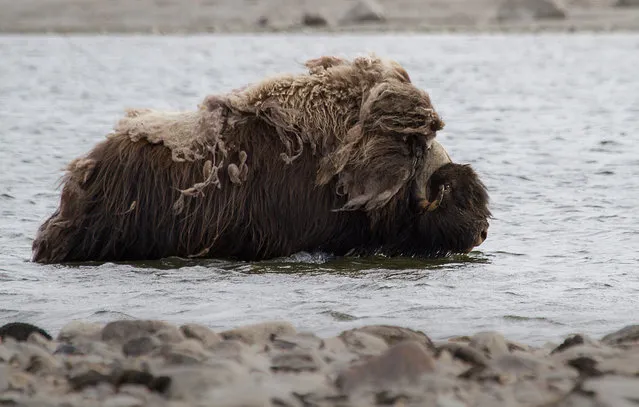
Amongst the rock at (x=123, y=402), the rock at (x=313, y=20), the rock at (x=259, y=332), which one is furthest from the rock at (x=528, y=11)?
the rock at (x=123, y=402)

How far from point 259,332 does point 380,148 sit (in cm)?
169

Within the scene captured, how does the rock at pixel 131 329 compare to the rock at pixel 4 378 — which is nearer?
the rock at pixel 4 378

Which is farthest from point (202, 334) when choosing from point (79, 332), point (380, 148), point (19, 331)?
point (380, 148)

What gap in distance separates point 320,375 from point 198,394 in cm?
45

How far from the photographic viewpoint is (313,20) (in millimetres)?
32594

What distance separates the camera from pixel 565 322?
16.7 ft

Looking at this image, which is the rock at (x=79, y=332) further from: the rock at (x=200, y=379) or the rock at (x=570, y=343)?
the rock at (x=570, y=343)

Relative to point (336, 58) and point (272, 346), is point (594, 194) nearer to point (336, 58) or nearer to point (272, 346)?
point (336, 58)

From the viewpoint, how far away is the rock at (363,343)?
424cm

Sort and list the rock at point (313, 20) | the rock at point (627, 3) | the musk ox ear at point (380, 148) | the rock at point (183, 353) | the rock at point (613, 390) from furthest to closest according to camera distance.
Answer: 1. the rock at point (313, 20)
2. the rock at point (627, 3)
3. the musk ox ear at point (380, 148)
4. the rock at point (183, 353)
5. the rock at point (613, 390)

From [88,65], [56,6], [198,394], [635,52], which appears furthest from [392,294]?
[56,6]

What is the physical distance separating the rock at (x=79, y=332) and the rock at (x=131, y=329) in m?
0.05

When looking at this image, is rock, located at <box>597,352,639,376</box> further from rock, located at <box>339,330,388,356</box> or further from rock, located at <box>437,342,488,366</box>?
rock, located at <box>339,330,388,356</box>

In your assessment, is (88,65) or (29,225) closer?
(29,225)
